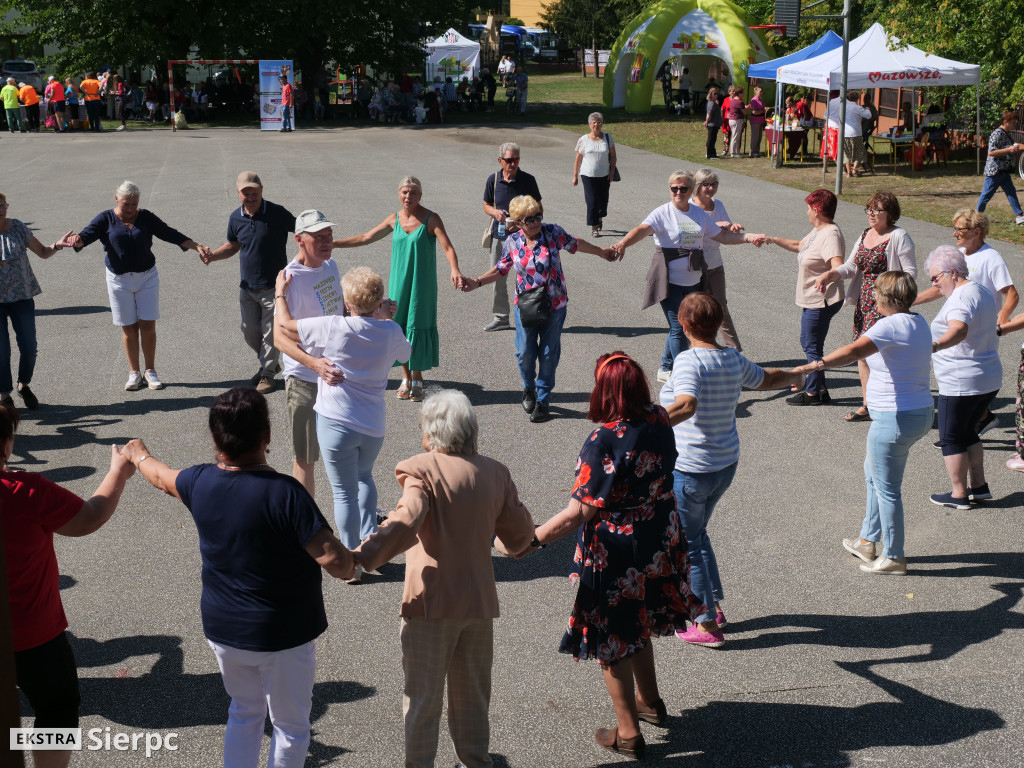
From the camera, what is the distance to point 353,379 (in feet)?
18.2

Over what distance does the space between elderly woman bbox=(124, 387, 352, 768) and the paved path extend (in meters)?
0.67

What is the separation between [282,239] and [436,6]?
34003 millimetres

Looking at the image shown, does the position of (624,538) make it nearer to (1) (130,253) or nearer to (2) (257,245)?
(2) (257,245)

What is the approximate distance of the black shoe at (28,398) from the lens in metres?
8.90

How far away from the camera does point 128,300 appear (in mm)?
9070

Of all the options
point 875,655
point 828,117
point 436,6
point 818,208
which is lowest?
point 875,655

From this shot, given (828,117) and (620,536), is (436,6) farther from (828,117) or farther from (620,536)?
(620,536)

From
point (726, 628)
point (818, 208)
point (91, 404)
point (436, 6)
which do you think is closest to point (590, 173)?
point (818, 208)

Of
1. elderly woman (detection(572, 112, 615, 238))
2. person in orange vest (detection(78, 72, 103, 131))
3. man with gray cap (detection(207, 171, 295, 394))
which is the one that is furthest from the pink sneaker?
person in orange vest (detection(78, 72, 103, 131))

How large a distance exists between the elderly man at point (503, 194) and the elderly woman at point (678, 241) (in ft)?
7.23


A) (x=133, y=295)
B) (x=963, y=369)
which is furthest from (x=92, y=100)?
(x=963, y=369)

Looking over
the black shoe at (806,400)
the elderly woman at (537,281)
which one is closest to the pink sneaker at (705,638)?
the elderly woman at (537,281)

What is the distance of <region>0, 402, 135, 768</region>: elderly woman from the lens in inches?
153

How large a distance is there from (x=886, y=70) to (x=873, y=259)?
15.5 metres
